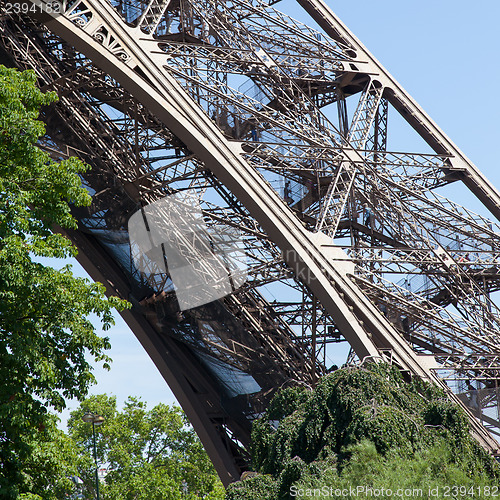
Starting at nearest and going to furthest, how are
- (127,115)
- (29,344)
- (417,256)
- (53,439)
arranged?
(29,344) → (53,439) → (417,256) → (127,115)

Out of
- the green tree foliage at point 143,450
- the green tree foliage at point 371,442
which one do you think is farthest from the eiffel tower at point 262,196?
the green tree foliage at point 143,450

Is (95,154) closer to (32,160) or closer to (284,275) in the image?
(284,275)

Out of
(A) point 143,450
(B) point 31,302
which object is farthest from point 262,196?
(A) point 143,450

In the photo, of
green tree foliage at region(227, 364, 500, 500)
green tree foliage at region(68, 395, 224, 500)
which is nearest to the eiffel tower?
green tree foliage at region(227, 364, 500, 500)

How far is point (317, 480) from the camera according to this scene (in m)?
11.9

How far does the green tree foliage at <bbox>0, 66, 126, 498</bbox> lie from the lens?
11461 millimetres

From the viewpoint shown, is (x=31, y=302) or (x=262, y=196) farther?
(x=262, y=196)

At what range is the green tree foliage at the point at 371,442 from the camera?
1130 centimetres

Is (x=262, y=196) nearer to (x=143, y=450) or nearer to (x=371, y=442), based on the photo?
(x=371, y=442)

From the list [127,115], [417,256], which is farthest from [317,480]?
[127,115]

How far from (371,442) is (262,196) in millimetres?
6213

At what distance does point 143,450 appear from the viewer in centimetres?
3625

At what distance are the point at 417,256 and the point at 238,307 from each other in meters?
4.73

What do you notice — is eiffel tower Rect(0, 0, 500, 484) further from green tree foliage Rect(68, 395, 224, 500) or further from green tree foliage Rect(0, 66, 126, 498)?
green tree foliage Rect(68, 395, 224, 500)
